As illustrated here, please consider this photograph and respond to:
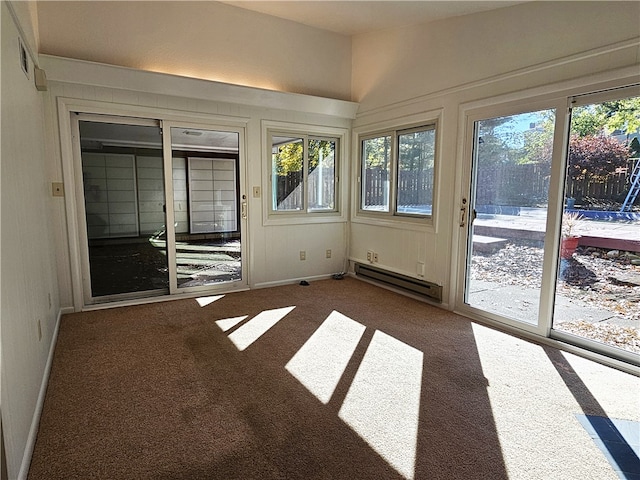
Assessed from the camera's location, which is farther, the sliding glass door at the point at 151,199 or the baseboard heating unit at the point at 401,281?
the sliding glass door at the point at 151,199

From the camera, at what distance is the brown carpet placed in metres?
1.71

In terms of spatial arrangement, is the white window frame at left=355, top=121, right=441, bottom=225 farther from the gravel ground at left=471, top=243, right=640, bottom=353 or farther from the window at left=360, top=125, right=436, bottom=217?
the gravel ground at left=471, top=243, right=640, bottom=353

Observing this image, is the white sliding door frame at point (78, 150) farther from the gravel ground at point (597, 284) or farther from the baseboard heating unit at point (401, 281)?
the gravel ground at point (597, 284)

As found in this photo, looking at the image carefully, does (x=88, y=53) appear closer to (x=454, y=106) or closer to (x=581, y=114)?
(x=454, y=106)

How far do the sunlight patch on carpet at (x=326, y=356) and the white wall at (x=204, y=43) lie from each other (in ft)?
9.90

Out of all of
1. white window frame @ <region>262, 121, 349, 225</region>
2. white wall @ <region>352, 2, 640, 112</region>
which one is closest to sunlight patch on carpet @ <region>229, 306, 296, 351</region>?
white window frame @ <region>262, 121, 349, 225</region>

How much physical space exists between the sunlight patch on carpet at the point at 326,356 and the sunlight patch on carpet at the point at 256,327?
17.7 inches

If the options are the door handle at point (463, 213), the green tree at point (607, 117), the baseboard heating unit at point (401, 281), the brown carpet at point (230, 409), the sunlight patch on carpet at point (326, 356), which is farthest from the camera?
the baseboard heating unit at point (401, 281)

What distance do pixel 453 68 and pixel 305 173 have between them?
85.5 inches

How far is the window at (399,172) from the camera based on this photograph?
13.7ft

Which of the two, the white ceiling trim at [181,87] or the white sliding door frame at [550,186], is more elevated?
the white ceiling trim at [181,87]

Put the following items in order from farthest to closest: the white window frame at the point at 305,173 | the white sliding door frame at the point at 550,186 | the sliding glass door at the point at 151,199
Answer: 1. the sliding glass door at the point at 151,199
2. the white window frame at the point at 305,173
3. the white sliding door frame at the point at 550,186

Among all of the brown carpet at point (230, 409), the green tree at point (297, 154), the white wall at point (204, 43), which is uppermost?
the white wall at point (204, 43)

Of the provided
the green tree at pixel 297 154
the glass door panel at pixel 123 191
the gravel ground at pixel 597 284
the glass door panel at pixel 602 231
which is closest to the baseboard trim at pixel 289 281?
the green tree at pixel 297 154
